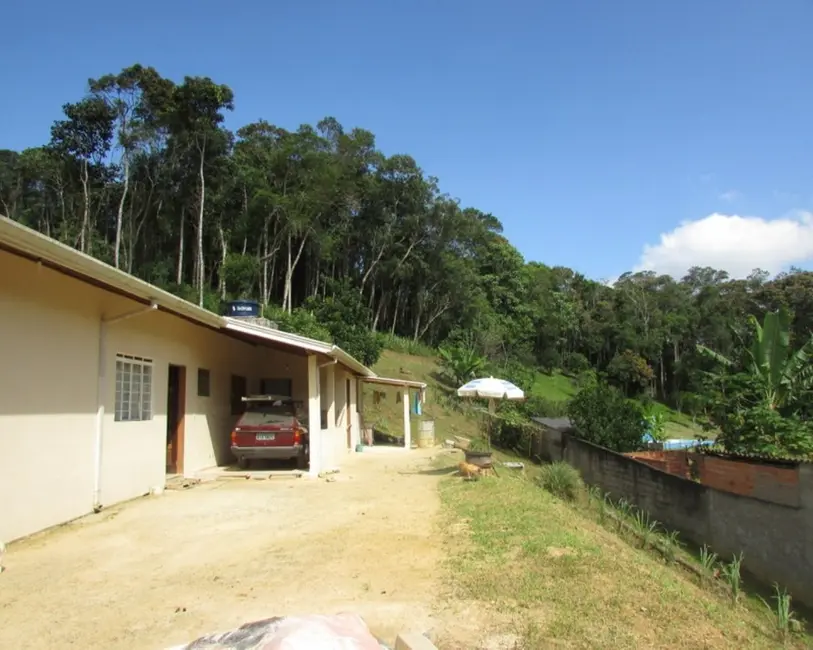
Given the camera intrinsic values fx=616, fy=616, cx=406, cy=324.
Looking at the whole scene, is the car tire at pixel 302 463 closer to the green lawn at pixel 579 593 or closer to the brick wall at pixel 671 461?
the green lawn at pixel 579 593

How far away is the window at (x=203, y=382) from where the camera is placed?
13.5 m

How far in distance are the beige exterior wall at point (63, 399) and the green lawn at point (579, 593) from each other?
189 inches

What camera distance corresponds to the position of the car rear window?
516 inches

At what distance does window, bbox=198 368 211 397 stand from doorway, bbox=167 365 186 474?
91cm

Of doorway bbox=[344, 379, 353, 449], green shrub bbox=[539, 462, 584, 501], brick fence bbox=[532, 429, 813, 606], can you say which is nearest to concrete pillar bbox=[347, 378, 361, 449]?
doorway bbox=[344, 379, 353, 449]

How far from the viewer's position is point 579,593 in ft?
15.6

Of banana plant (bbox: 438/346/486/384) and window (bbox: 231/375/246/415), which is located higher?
banana plant (bbox: 438/346/486/384)

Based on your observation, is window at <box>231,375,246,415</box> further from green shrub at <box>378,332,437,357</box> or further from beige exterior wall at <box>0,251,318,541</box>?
green shrub at <box>378,332,437,357</box>

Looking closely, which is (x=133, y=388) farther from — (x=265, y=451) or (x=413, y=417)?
(x=413, y=417)

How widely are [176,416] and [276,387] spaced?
5929 mm

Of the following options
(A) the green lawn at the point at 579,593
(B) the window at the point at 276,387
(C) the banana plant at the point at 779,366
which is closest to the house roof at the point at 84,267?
(A) the green lawn at the point at 579,593

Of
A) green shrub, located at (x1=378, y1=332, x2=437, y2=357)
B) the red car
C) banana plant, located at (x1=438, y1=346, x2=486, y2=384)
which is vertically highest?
green shrub, located at (x1=378, y1=332, x2=437, y2=357)

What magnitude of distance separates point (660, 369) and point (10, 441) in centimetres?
6233

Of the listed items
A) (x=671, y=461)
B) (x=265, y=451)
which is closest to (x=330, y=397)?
(x=265, y=451)
